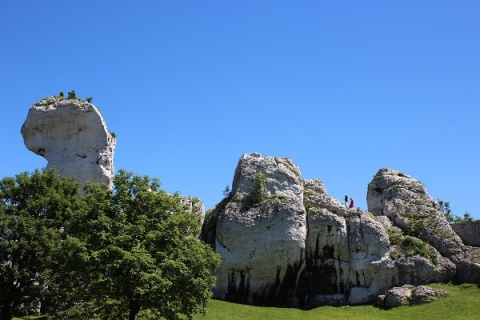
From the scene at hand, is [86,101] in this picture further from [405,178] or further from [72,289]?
[405,178]

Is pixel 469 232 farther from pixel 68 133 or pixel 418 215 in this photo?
pixel 68 133

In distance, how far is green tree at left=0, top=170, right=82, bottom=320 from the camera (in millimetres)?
37344

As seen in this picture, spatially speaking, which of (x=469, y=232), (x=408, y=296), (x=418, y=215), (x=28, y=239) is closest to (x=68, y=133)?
(x=28, y=239)

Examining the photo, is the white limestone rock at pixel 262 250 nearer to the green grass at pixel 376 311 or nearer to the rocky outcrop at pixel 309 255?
the rocky outcrop at pixel 309 255

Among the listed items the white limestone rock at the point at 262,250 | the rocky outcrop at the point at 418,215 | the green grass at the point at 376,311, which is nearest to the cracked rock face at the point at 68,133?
the white limestone rock at the point at 262,250

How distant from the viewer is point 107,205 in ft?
114

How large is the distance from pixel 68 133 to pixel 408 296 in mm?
37001

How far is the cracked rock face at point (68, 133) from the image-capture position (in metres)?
53.9

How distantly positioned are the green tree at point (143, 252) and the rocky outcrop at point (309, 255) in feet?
41.1

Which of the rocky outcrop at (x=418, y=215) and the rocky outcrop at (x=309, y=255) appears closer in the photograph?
the rocky outcrop at (x=309, y=255)

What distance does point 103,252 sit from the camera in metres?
31.6

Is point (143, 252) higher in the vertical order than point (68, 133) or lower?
lower

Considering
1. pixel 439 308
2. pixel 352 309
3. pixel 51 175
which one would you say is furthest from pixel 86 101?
pixel 439 308

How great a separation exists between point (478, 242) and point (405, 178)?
34.3 ft
